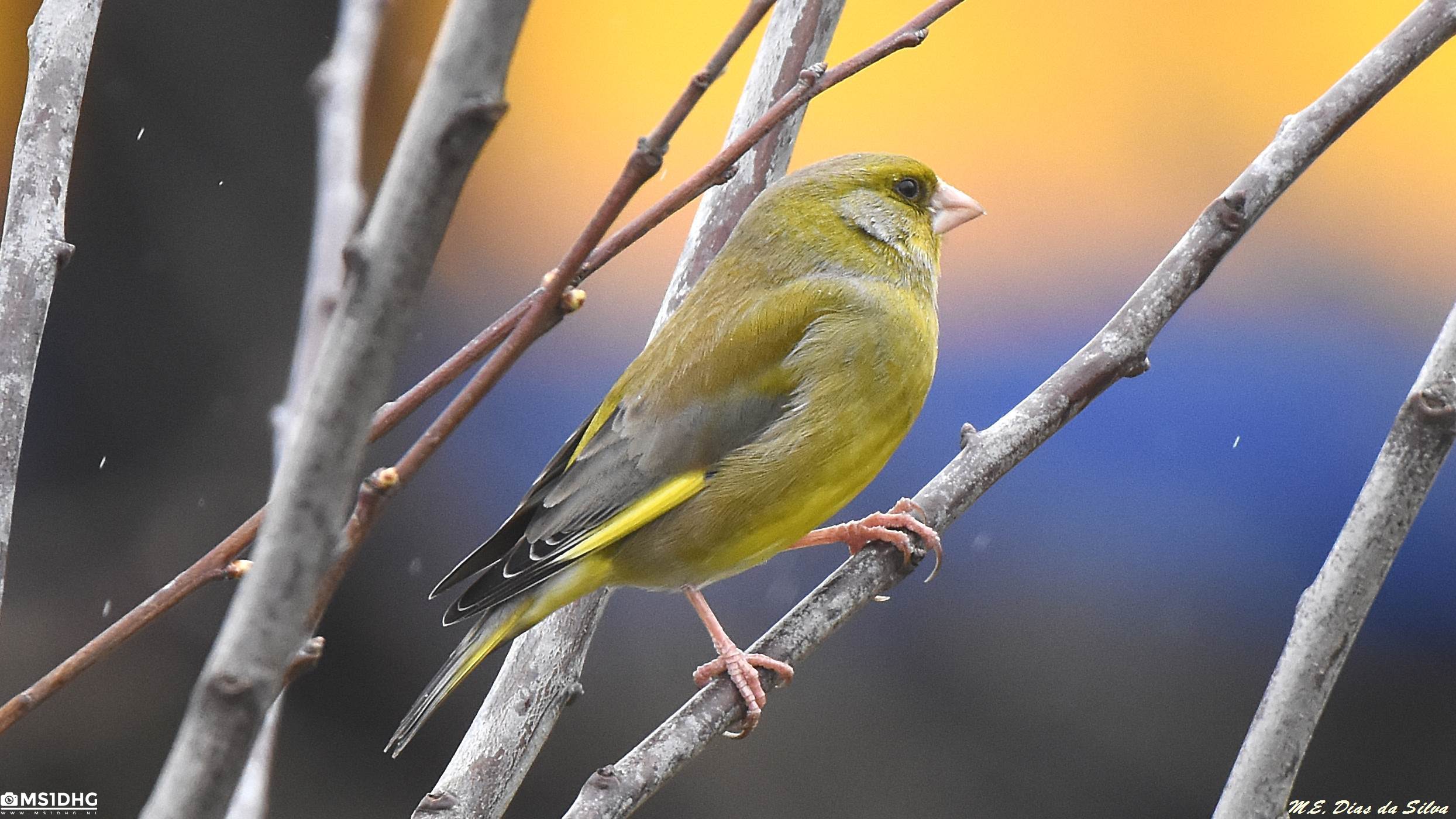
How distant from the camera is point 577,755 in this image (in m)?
4.05

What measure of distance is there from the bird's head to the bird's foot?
3.09ft

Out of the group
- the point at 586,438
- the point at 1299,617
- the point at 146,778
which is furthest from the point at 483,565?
the point at 146,778

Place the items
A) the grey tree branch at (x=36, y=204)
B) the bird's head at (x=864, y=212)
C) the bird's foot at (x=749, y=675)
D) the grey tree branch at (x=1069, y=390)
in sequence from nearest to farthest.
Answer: the grey tree branch at (x=36, y=204)
the grey tree branch at (x=1069, y=390)
the bird's foot at (x=749, y=675)
the bird's head at (x=864, y=212)

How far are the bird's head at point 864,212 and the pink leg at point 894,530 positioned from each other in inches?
22.6

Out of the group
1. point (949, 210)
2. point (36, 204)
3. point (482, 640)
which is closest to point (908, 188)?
point (949, 210)

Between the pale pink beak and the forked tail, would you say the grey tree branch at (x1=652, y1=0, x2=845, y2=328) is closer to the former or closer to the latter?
the pale pink beak

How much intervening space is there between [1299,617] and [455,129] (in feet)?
3.42

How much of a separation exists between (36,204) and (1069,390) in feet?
4.76

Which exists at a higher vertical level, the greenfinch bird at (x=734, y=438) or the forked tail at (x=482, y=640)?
the greenfinch bird at (x=734, y=438)

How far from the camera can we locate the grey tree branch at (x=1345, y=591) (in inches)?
48.8

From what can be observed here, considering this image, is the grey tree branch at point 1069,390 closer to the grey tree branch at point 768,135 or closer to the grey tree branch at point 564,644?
the grey tree branch at point 564,644

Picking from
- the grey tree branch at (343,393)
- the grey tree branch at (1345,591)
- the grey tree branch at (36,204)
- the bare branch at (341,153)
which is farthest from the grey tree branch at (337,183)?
the grey tree branch at (1345,591)

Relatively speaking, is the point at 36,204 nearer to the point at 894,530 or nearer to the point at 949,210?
the point at 894,530

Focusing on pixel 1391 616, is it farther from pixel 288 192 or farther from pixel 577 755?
pixel 288 192
